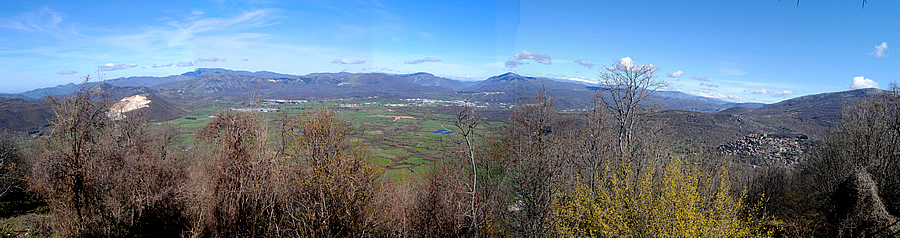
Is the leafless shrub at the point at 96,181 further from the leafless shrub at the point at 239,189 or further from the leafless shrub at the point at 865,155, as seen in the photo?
the leafless shrub at the point at 865,155

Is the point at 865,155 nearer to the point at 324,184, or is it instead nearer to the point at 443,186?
the point at 443,186

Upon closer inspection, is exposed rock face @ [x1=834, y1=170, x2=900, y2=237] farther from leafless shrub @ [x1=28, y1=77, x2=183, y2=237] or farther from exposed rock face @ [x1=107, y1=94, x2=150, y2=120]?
exposed rock face @ [x1=107, y1=94, x2=150, y2=120]

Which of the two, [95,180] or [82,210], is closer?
[82,210]

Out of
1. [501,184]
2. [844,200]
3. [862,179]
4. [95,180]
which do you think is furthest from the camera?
[501,184]

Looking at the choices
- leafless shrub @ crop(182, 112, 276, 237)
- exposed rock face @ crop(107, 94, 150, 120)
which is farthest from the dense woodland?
exposed rock face @ crop(107, 94, 150, 120)

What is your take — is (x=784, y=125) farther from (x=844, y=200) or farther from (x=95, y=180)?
(x=95, y=180)

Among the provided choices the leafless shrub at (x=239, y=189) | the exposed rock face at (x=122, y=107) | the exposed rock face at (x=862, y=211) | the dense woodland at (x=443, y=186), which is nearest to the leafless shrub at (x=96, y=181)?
the dense woodland at (x=443, y=186)

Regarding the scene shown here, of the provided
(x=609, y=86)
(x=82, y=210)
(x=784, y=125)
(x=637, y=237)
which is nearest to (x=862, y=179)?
(x=609, y=86)
